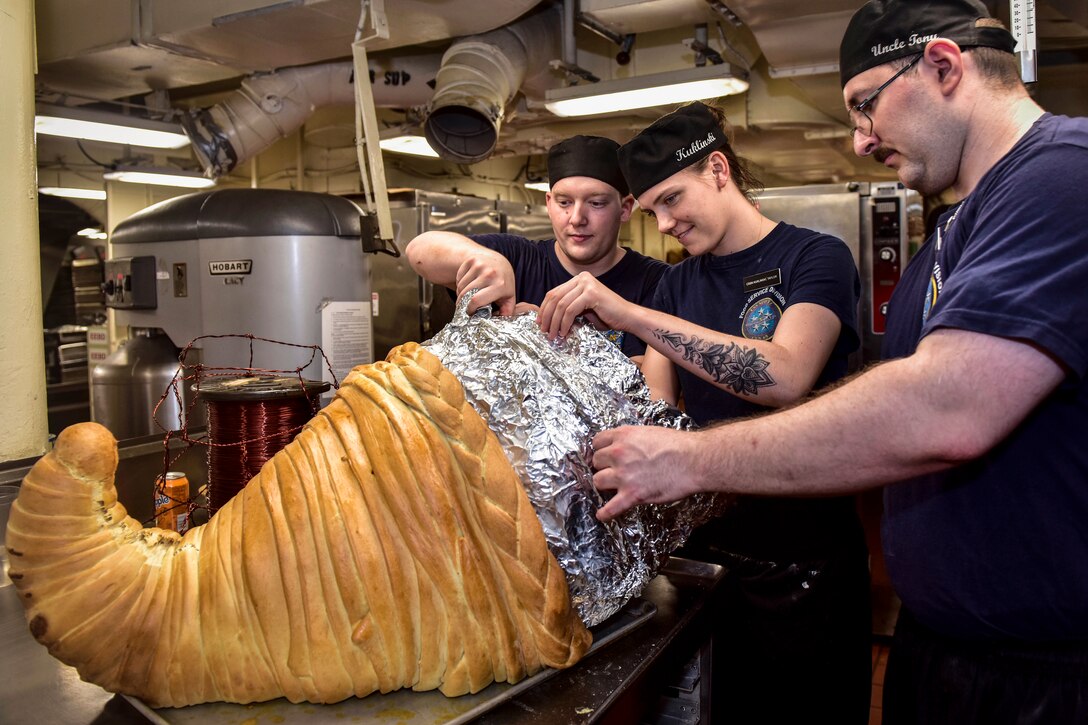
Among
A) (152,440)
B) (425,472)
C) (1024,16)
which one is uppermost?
(1024,16)

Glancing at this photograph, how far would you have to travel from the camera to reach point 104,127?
4.30m

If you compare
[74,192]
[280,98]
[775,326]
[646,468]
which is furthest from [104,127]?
[646,468]

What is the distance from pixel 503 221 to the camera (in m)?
5.35

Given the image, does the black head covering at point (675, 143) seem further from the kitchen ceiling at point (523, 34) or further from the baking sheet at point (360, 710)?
the kitchen ceiling at point (523, 34)

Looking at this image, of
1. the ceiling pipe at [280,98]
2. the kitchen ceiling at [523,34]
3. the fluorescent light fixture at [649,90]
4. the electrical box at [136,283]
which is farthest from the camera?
the ceiling pipe at [280,98]

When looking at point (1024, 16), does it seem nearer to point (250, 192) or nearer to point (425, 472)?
point (425, 472)

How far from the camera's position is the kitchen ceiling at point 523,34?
3576 millimetres

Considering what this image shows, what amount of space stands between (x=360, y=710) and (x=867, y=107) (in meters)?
1.19

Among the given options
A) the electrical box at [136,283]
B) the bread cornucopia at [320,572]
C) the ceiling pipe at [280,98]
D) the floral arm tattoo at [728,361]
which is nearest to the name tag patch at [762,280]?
the floral arm tattoo at [728,361]

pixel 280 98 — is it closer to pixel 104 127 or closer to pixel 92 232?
pixel 104 127

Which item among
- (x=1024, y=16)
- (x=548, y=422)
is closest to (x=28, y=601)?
(x=548, y=422)

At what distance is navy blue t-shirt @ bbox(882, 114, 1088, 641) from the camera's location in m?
0.90

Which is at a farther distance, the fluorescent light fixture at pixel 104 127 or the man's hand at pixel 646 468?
the fluorescent light fixture at pixel 104 127

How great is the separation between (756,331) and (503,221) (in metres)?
3.79
